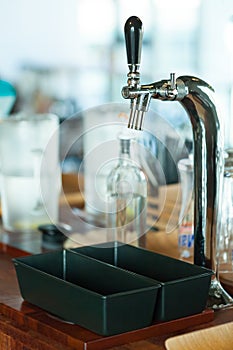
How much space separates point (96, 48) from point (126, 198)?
4773 mm

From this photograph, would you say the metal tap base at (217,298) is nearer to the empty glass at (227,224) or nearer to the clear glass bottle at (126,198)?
the empty glass at (227,224)

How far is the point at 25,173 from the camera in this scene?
1.80 metres

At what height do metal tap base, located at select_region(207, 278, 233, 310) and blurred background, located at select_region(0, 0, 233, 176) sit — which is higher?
blurred background, located at select_region(0, 0, 233, 176)

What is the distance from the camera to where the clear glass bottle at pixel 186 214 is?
1443 millimetres

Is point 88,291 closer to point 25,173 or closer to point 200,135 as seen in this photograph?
point 200,135

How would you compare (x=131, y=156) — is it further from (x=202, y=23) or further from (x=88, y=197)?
(x=202, y=23)

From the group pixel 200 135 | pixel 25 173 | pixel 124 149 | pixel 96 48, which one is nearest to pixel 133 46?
pixel 200 135

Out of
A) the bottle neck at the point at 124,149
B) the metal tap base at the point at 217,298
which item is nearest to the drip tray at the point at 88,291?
the metal tap base at the point at 217,298

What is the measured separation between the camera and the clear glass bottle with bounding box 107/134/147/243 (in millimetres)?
1433

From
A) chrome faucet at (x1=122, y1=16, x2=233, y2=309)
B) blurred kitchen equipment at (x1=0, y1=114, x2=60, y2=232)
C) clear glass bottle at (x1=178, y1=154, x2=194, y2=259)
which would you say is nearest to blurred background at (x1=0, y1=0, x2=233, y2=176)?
blurred kitchen equipment at (x1=0, y1=114, x2=60, y2=232)

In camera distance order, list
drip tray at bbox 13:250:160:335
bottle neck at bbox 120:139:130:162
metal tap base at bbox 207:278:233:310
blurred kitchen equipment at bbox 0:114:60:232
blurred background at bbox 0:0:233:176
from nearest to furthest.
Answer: drip tray at bbox 13:250:160:335 < metal tap base at bbox 207:278:233:310 < bottle neck at bbox 120:139:130:162 < blurred kitchen equipment at bbox 0:114:60:232 < blurred background at bbox 0:0:233:176

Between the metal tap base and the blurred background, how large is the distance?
3345 mm

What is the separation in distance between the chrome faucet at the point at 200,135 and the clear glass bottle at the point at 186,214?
18 cm

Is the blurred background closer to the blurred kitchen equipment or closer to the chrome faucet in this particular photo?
the blurred kitchen equipment
